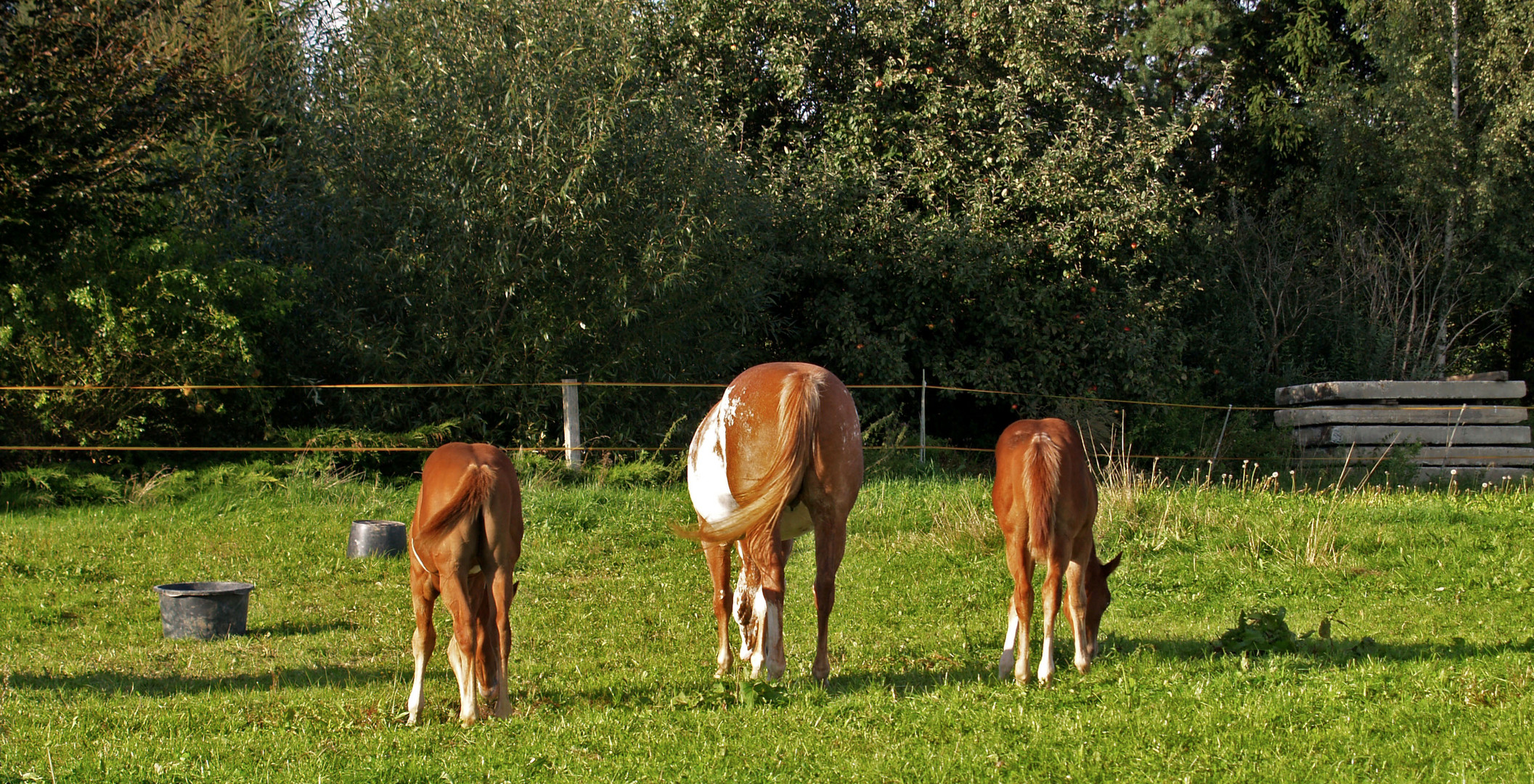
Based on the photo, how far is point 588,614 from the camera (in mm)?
7809

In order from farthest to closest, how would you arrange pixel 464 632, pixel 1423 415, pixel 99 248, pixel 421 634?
pixel 1423 415 < pixel 99 248 < pixel 421 634 < pixel 464 632

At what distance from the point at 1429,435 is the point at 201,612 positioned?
16482 mm

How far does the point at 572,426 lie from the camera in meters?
12.4

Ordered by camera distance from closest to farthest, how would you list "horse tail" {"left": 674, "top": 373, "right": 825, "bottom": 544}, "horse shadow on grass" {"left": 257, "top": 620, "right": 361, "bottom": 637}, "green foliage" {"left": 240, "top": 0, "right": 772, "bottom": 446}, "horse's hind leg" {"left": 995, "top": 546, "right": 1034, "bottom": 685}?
"horse tail" {"left": 674, "top": 373, "right": 825, "bottom": 544} < "horse's hind leg" {"left": 995, "top": 546, "right": 1034, "bottom": 685} < "horse shadow on grass" {"left": 257, "top": 620, "right": 361, "bottom": 637} < "green foliage" {"left": 240, "top": 0, "right": 772, "bottom": 446}

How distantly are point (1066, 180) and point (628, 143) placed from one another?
23.2 ft

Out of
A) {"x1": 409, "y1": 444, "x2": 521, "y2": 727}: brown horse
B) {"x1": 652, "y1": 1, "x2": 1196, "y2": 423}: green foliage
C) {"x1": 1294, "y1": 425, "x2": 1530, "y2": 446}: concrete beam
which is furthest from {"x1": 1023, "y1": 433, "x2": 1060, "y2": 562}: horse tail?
{"x1": 1294, "y1": 425, "x2": 1530, "y2": 446}: concrete beam

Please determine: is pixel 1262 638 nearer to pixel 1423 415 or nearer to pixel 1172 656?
pixel 1172 656

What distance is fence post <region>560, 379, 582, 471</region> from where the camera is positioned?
485 inches

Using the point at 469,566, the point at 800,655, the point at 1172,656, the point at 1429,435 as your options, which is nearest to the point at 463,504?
the point at 469,566

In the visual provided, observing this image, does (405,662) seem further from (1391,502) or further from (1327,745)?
(1391,502)

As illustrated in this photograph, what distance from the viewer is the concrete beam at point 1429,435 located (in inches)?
646

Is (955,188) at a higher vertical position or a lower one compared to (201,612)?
higher

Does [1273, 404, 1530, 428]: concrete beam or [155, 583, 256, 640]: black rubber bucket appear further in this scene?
[1273, 404, 1530, 428]: concrete beam

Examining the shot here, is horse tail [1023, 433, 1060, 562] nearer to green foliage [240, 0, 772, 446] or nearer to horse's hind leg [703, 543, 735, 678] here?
horse's hind leg [703, 543, 735, 678]
